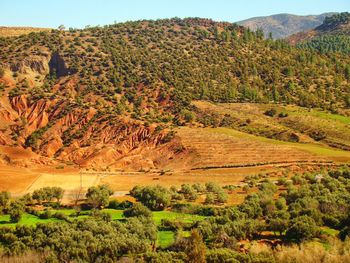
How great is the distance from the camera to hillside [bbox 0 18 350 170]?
94.4 meters

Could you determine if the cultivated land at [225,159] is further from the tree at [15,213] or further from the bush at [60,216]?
the tree at [15,213]

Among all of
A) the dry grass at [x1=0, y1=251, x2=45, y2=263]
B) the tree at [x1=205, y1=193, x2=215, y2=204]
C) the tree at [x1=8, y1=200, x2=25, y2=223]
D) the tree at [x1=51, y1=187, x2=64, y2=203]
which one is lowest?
the tree at [x1=205, y1=193, x2=215, y2=204]

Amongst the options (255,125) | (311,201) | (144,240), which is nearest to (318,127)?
(255,125)

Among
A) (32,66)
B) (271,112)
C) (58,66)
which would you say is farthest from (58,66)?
(271,112)

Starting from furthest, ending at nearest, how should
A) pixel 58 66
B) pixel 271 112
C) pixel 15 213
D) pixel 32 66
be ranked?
1. pixel 58 66
2. pixel 32 66
3. pixel 271 112
4. pixel 15 213

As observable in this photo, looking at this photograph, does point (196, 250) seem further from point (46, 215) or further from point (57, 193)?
point (57, 193)

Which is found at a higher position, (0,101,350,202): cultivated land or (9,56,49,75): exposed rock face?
(9,56,49,75): exposed rock face

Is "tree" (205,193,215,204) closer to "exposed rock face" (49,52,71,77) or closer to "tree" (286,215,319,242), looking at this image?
"tree" (286,215,319,242)

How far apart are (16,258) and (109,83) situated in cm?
8178

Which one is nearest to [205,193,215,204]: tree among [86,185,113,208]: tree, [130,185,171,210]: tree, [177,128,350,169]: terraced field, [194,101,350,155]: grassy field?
[130,185,171,210]: tree

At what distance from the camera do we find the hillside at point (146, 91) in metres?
A: 94.4

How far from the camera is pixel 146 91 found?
115688 millimetres

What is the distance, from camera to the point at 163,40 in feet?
483

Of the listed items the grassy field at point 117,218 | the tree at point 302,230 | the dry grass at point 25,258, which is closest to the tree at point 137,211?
the grassy field at point 117,218
